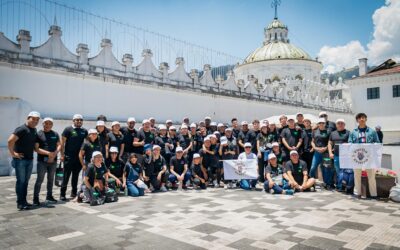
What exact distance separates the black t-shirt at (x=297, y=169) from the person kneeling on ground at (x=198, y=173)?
294 centimetres

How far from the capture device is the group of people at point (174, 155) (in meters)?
8.46

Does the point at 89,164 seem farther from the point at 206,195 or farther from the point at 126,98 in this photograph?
the point at 126,98

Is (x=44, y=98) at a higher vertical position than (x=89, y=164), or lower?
higher

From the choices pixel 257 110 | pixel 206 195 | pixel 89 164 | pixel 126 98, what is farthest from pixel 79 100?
pixel 257 110

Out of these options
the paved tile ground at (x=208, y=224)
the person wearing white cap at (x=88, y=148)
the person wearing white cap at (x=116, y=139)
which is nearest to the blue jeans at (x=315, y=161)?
the paved tile ground at (x=208, y=224)

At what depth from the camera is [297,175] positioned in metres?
10.2

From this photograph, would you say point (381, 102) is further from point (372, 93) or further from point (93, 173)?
point (93, 173)

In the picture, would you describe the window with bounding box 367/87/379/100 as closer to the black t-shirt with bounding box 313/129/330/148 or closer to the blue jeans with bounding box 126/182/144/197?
the black t-shirt with bounding box 313/129/330/148

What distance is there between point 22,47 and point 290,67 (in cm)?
4096

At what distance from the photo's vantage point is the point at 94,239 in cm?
555

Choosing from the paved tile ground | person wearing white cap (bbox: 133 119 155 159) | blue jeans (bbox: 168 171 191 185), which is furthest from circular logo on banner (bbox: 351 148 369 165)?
person wearing white cap (bbox: 133 119 155 159)

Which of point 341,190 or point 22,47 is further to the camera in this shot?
point 22,47

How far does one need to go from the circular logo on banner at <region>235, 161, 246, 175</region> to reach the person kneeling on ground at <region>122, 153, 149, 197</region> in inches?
131

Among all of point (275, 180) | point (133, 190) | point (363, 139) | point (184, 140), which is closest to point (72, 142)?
point (133, 190)
